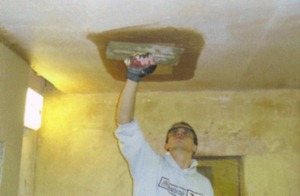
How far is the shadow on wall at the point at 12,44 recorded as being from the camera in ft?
5.82

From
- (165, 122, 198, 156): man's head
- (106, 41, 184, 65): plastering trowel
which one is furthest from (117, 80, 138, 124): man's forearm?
(165, 122, 198, 156): man's head

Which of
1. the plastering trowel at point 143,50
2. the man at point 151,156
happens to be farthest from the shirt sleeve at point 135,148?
the plastering trowel at point 143,50

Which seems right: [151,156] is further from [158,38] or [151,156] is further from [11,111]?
[11,111]

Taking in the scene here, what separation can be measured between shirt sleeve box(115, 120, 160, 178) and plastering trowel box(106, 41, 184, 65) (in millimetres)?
343

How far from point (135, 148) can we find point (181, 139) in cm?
37

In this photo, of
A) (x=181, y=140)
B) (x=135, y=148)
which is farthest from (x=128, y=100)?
(x=181, y=140)

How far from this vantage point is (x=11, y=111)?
1.96 m

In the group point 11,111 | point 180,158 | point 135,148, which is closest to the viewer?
point 135,148

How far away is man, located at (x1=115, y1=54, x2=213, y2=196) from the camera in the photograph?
1.73 metres

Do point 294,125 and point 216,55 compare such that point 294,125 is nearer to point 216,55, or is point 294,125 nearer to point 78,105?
point 216,55

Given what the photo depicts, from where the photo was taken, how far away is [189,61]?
2.09 meters

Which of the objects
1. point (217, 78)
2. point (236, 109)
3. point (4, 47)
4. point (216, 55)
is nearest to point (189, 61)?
point (216, 55)

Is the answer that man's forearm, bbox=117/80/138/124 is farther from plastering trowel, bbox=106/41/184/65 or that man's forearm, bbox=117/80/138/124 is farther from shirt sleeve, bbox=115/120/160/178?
plastering trowel, bbox=106/41/184/65

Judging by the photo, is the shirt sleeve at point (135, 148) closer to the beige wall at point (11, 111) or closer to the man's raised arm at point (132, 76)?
the man's raised arm at point (132, 76)
